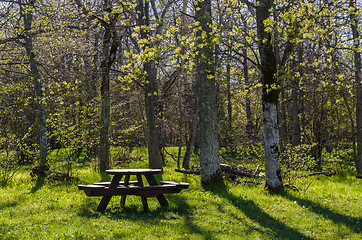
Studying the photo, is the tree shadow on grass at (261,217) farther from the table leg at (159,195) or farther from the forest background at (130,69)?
the forest background at (130,69)

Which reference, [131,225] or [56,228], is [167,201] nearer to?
[131,225]

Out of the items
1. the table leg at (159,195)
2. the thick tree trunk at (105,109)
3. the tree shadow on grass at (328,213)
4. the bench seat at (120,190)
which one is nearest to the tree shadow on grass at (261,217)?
the tree shadow on grass at (328,213)

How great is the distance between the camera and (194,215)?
824 centimetres

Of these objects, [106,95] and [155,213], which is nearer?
[155,213]

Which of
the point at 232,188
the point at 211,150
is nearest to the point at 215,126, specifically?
the point at 211,150

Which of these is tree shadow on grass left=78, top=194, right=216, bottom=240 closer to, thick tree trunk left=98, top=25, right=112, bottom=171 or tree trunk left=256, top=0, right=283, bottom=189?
tree trunk left=256, top=0, right=283, bottom=189

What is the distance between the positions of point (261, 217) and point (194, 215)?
1.59 metres

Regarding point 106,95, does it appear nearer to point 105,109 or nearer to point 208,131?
point 105,109

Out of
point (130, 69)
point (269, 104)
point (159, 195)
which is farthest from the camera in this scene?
point (130, 69)

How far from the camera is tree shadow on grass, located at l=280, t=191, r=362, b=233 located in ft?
25.0

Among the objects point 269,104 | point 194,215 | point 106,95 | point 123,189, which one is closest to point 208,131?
point 269,104

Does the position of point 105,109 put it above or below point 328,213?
above

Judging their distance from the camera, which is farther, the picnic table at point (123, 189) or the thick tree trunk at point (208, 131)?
the thick tree trunk at point (208, 131)

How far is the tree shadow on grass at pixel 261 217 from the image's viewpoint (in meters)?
7.01
